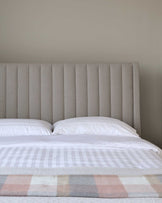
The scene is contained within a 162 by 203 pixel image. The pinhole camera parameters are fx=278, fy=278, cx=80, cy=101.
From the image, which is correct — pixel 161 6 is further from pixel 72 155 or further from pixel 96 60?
pixel 72 155

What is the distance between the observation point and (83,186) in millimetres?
1145

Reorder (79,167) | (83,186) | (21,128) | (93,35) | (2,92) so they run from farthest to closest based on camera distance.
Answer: (93,35) < (2,92) < (21,128) < (79,167) < (83,186)

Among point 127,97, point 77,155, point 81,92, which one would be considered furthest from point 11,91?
point 77,155

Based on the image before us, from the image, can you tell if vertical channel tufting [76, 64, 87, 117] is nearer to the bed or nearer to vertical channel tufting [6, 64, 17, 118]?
the bed

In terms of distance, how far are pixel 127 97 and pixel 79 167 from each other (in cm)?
156

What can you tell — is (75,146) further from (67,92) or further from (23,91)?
(23,91)

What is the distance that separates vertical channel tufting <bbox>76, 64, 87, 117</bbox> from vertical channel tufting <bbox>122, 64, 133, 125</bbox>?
394mm

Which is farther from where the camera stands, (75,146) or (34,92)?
(34,92)

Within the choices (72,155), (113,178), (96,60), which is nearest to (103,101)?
(96,60)

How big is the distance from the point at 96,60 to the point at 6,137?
1377mm

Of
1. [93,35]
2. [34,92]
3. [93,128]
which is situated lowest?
[93,128]

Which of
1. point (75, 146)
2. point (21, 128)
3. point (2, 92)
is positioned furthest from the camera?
point (2, 92)

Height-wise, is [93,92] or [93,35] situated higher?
[93,35]

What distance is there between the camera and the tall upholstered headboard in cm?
282
